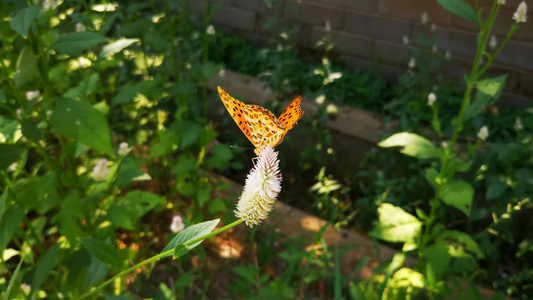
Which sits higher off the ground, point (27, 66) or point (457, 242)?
point (27, 66)

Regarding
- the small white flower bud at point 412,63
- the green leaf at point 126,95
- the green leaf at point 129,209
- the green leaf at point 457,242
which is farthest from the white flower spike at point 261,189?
the small white flower bud at point 412,63

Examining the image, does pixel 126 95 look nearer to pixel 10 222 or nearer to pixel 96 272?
pixel 10 222

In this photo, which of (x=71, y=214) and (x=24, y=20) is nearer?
(x=24, y=20)

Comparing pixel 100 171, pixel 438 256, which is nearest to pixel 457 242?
pixel 438 256

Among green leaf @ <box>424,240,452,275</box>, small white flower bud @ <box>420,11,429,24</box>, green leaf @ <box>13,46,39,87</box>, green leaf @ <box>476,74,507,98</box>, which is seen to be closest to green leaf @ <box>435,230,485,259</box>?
green leaf @ <box>424,240,452,275</box>

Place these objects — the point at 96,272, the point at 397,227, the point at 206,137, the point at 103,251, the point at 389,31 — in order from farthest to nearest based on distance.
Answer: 1. the point at 389,31
2. the point at 206,137
3. the point at 397,227
4. the point at 96,272
5. the point at 103,251

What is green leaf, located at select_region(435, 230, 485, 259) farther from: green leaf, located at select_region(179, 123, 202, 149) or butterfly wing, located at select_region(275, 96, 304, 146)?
butterfly wing, located at select_region(275, 96, 304, 146)
